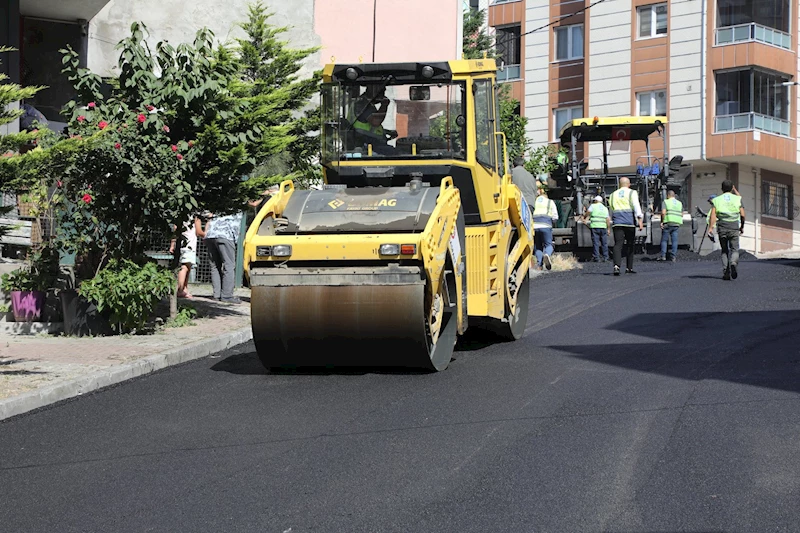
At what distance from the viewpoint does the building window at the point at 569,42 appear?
45562mm

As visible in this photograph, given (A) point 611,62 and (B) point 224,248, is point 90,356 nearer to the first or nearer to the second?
(B) point 224,248

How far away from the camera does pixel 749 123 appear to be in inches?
1591

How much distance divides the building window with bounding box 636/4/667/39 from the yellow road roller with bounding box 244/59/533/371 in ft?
107

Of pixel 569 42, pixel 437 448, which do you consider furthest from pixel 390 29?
pixel 437 448

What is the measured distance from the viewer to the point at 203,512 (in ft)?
18.5

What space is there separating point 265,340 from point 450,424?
2513mm

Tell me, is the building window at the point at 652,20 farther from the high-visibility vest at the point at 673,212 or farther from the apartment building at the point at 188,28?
the high-visibility vest at the point at 673,212

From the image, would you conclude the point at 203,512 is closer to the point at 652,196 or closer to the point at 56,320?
the point at 56,320

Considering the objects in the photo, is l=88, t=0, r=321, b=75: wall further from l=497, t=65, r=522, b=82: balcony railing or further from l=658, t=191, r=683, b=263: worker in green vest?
l=497, t=65, r=522, b=82: balcony railing

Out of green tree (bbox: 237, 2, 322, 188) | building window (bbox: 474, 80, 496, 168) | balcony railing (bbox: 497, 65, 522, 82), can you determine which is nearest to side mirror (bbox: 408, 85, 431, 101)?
building window (bbox: 474, 80, 496, 168)

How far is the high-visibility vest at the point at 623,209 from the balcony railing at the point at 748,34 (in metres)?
22.1

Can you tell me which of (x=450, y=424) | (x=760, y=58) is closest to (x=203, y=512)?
(x=450, y=424)

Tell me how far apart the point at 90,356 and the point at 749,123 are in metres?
33.3

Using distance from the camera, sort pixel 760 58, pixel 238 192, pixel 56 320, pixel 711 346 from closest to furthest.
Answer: pixel 711 346, pixel 56 320, pixel 238 192, pixel 760 58
